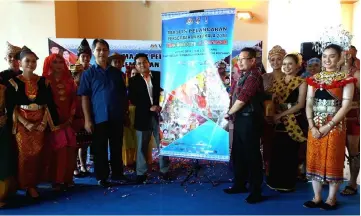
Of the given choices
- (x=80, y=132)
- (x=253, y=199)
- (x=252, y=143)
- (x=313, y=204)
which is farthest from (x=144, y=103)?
(x=313, y=204)

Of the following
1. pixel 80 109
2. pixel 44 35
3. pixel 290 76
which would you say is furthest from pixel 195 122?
pixel 44 35

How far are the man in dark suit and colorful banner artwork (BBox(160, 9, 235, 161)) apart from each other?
21 centimetres

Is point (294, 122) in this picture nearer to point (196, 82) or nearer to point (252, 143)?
point (252, 143)

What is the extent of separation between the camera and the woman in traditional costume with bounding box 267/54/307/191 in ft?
10.2

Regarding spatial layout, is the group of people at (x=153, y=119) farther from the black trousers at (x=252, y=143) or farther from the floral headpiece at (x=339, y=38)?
the floral headpiece at (x=339, y=38)

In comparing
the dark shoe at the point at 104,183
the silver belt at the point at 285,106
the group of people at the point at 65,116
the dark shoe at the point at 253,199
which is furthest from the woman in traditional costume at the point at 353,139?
the dark shoe at the point at 104,183

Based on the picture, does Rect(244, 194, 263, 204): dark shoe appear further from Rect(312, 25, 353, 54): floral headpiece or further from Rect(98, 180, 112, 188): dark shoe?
Rect(312, 25, 353, 54): floral headpiece

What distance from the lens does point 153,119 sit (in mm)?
3541

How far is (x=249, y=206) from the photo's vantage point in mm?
2869

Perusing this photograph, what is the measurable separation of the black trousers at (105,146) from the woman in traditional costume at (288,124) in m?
1.61

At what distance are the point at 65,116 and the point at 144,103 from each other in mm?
808

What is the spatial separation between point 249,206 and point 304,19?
5.23 m

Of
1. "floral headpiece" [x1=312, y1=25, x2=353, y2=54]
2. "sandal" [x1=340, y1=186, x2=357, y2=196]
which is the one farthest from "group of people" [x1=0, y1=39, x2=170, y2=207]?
"floral headpiece" [x1=312, y1=25, x2=353, y2=54]

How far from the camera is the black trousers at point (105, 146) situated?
3303 millimetres
